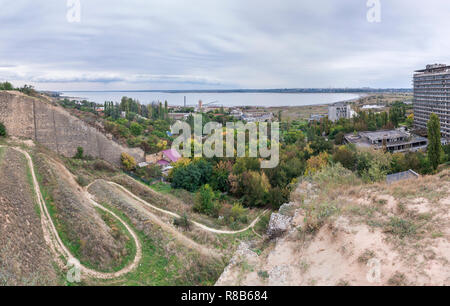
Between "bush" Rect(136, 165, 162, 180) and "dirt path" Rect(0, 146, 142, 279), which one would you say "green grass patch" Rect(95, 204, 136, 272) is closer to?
"dirt path" Rect(0, 146, 142, 279)

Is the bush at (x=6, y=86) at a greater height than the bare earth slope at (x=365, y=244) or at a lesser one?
greater

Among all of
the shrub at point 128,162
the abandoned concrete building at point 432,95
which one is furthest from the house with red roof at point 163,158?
the abandoned concrete building at point 432,95

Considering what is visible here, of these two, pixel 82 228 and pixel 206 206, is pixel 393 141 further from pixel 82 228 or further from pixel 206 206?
pixel 82 228

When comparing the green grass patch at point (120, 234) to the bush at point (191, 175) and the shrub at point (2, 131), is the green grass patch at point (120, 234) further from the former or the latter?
the shrub at point (2, 131)

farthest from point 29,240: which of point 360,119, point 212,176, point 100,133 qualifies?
point 360,119

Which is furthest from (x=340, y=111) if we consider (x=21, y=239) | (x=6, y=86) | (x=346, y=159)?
(x=21, y=239)

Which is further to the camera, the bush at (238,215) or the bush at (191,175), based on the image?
the bush at (191,175)
